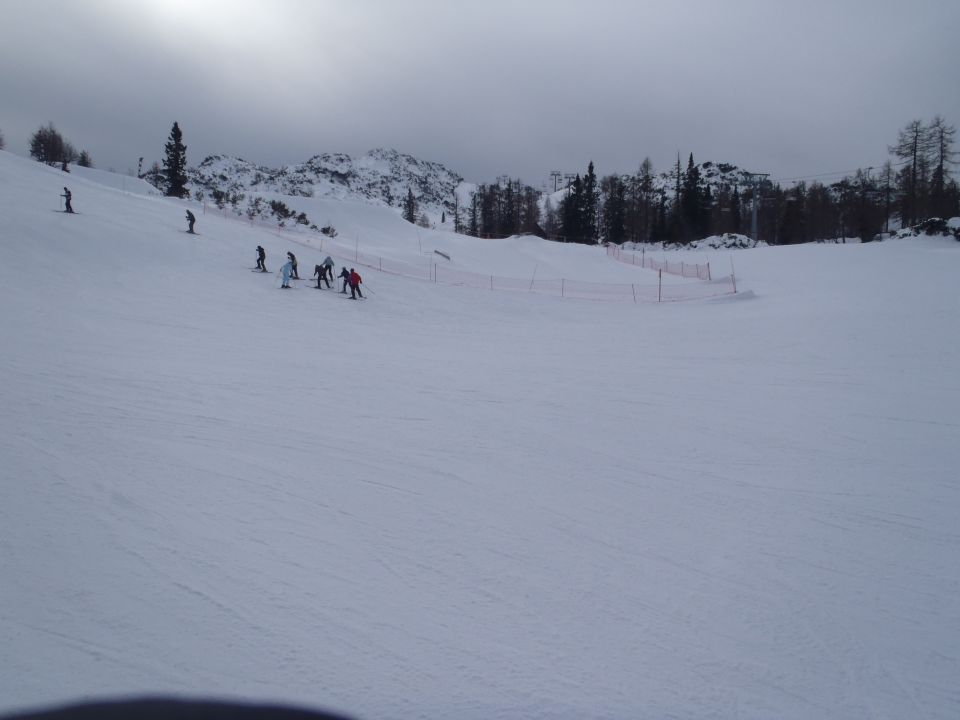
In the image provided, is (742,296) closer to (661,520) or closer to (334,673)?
(661,520)

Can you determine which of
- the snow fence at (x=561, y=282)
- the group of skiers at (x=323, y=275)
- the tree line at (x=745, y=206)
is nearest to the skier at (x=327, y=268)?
the group of skiers at (x=323, y=275)

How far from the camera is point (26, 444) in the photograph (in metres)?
5.95

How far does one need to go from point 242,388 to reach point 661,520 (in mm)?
7086

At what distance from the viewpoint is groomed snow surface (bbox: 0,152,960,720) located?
337 cm

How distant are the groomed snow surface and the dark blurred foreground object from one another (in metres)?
0.07

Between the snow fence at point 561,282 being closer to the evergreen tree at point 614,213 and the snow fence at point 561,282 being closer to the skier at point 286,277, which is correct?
the skier at point 286,277

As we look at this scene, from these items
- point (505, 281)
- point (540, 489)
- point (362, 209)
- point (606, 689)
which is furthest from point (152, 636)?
point (362, 209)

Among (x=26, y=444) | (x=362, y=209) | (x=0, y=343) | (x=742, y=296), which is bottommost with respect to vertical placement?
(x=26, y=444)

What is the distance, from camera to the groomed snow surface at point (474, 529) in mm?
3365

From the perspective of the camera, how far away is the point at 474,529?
16.7 ft

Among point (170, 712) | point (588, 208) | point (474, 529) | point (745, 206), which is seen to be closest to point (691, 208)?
point (588, 208)

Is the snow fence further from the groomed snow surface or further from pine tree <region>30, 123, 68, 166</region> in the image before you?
pine tree <region>30, 123, 68, 166</region>

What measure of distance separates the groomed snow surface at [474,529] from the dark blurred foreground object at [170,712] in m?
0.07

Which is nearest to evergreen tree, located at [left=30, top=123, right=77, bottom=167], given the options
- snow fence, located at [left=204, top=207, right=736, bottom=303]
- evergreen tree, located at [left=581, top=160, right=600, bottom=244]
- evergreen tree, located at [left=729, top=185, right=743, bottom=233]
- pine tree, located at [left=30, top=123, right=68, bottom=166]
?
pine tree, located at [left=30, top=123, right=68, bottom=166]
